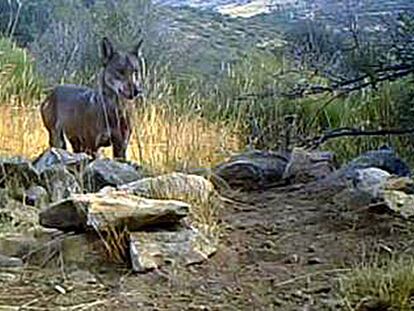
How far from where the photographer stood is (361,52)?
164 inches

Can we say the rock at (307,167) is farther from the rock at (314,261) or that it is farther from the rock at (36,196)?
the rock at (314,261)

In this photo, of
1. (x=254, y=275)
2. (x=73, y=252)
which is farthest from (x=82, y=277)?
(x=254, y=275)

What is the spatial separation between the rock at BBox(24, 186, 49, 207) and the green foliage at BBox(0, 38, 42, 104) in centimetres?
263

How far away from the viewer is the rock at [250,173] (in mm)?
4629

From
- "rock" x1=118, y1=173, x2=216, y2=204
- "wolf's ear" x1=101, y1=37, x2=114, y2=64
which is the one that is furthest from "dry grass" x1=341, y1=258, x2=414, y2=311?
"wolf's ear" x1=101, y1=37, x2=114, y2=64

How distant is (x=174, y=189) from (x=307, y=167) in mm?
1101

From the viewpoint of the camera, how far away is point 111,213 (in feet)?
11.1

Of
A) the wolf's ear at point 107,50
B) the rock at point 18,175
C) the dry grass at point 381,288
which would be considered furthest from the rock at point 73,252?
the wolf's ear at point 107,50

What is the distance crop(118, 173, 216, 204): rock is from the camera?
12.5 ft

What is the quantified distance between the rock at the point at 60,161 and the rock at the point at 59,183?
2.6 inches

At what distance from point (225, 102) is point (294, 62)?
0.89m

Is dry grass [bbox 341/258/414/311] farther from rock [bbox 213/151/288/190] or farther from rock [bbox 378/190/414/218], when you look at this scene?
rock [bbox 213/151/288/190]

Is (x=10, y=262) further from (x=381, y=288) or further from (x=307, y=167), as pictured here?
(x=307, y=167)

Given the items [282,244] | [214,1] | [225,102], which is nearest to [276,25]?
[214,1]
